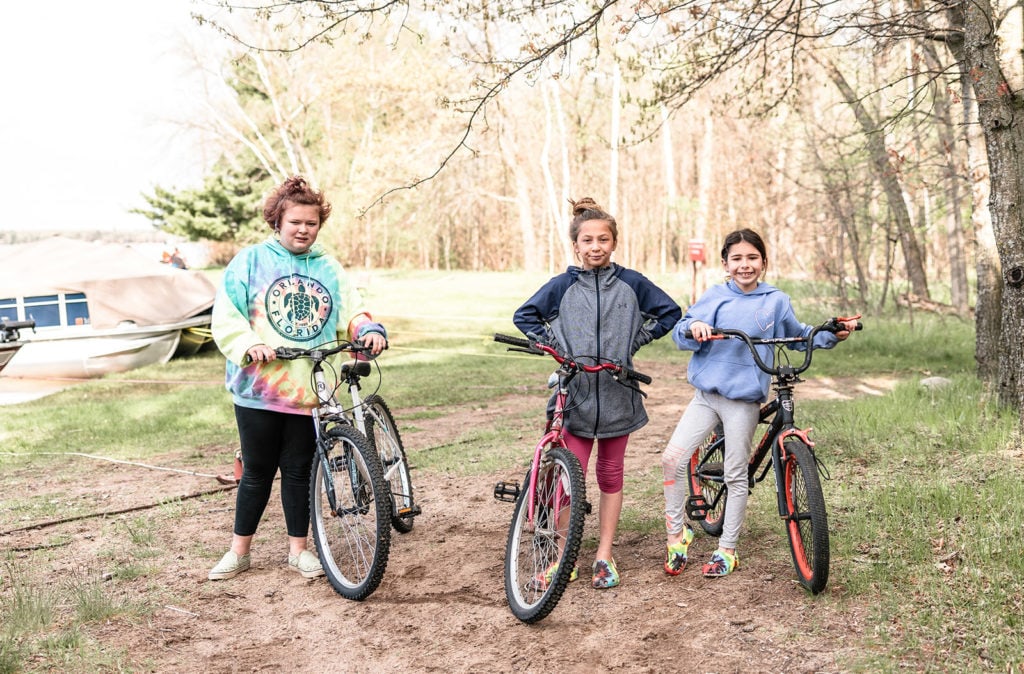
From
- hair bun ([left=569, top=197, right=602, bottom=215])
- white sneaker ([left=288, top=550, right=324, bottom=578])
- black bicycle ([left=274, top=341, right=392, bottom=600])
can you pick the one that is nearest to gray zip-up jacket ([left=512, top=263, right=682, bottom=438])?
hair bun ([left=569, top=197, right=602, bottom=215])

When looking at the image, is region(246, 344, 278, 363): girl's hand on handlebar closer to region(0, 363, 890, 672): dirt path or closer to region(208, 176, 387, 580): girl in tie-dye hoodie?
region(208, 176, 387, 580): girl in tie-dye hoodie

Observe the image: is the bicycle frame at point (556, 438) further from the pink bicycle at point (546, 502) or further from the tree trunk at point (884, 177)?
the tree trunk at point (884, 177)

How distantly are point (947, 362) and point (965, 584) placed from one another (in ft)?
30.3

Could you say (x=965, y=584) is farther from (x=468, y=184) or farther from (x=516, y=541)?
(x=468, y=184)

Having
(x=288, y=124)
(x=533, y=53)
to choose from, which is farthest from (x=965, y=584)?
(x=288, y=124)

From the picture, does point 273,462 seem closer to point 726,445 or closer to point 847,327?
point 726,445

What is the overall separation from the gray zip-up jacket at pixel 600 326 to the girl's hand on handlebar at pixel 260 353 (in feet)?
3.61

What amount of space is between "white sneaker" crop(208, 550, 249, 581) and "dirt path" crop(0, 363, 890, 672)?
0.16 feet

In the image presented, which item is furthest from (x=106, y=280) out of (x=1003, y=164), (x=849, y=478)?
(x=1003, y=164)

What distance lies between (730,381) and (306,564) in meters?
2.23

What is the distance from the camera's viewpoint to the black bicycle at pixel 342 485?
13.7ft

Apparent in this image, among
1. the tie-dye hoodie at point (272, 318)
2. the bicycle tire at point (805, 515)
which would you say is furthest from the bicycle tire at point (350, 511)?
the bicycle tire at point (805, 515)

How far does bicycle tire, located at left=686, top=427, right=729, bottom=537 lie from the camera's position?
443 cm

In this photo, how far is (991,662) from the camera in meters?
3.18
